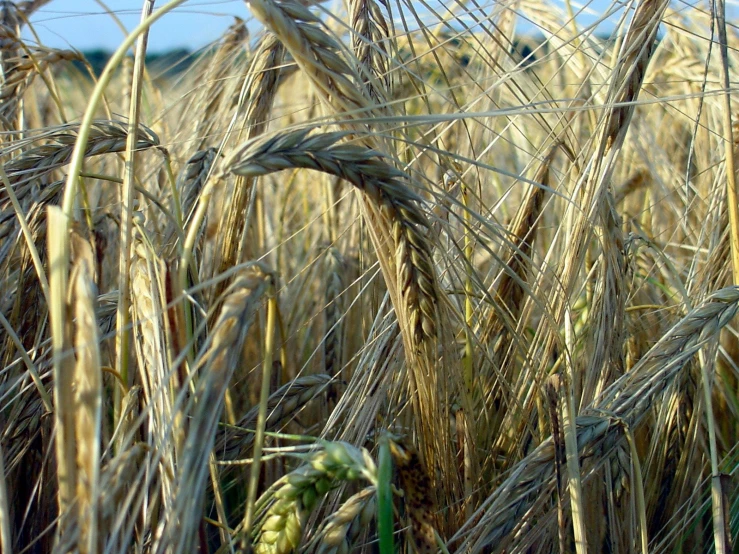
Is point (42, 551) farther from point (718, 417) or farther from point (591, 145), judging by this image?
point (718, 417)

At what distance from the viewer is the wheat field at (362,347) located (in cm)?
54

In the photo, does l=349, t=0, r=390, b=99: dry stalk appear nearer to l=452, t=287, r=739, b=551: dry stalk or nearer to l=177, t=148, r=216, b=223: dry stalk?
l=177, t=148, r=216, b=223: dry stalk

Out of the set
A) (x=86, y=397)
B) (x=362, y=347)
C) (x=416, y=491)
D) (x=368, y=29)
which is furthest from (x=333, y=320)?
(x=86, y=397)

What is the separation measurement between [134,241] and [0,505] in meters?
0.29

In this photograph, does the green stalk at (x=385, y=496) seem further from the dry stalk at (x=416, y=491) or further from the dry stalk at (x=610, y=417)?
the dry stalk at (x=610, y=417)

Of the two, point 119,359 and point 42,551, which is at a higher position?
point 119,359

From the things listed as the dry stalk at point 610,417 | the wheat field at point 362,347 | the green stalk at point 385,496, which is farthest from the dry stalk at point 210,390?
the dry stalk at point 610,417

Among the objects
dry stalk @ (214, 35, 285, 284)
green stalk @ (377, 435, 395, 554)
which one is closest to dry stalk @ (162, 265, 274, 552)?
green stalk @ (377, 435, 395, 554)

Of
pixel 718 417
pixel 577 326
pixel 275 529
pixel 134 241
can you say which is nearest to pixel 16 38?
pixel 134 241

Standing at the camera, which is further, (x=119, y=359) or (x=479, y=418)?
(x=479, y=418)

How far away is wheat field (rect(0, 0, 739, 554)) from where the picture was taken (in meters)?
0.54

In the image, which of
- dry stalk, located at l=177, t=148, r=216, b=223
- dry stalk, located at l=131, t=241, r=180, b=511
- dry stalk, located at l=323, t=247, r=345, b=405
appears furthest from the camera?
dry stalk, located at l=323, t=247, r=345, b=405

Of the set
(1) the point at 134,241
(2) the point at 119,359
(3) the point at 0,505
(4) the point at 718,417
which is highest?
(1) the point at 134,241

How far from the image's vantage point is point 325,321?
1.34 metres
